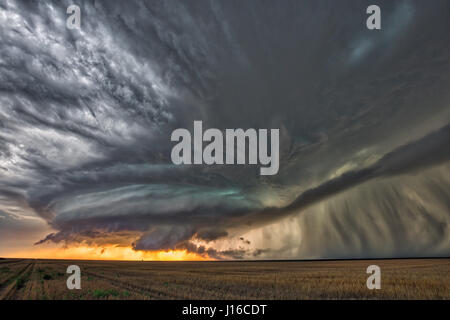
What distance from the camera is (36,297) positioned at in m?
16.9

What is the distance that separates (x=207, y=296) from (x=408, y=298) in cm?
1281

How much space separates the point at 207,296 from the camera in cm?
1750
